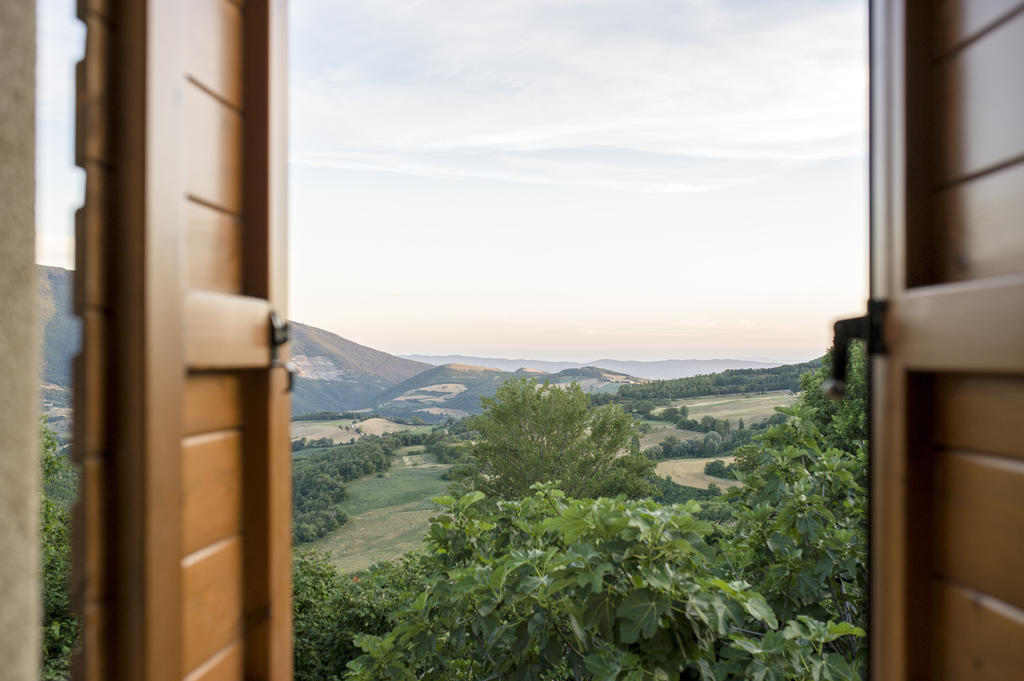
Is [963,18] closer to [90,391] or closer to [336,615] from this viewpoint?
[90,391]

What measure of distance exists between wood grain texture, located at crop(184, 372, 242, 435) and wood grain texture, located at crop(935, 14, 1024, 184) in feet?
2.57

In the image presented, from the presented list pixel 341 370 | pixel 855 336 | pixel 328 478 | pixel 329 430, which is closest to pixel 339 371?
pixel 341 370

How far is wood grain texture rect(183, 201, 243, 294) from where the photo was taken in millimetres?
593

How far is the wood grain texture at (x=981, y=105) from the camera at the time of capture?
508mm

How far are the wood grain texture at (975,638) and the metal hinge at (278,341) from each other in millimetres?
751

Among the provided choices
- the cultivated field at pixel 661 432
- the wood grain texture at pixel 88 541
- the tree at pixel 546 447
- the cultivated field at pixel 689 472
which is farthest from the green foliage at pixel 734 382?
the wood grain texture at pixel 88 541

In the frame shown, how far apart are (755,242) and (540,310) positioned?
82.7 inches

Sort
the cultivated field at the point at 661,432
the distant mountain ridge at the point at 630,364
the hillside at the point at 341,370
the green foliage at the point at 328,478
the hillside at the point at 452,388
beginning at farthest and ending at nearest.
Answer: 1. the hillside at the point at 452,388
2. the hillside at the point at 341,370
3. the green foliage at the point at 328,478
4. the distant mountain ridge at the point at 630,364
5. the cultivated field at the point at 661,432

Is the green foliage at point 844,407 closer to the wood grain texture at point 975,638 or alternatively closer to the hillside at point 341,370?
the wood grain texture at point 975,638

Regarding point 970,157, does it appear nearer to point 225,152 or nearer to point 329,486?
point 225,152

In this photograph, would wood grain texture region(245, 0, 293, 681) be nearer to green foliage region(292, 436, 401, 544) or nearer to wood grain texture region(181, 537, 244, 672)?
wood grain texture region(181, 537, 244, 672)

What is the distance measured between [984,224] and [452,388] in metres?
4.70

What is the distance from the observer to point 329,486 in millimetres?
4328

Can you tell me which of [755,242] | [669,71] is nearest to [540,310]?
[755,242]
